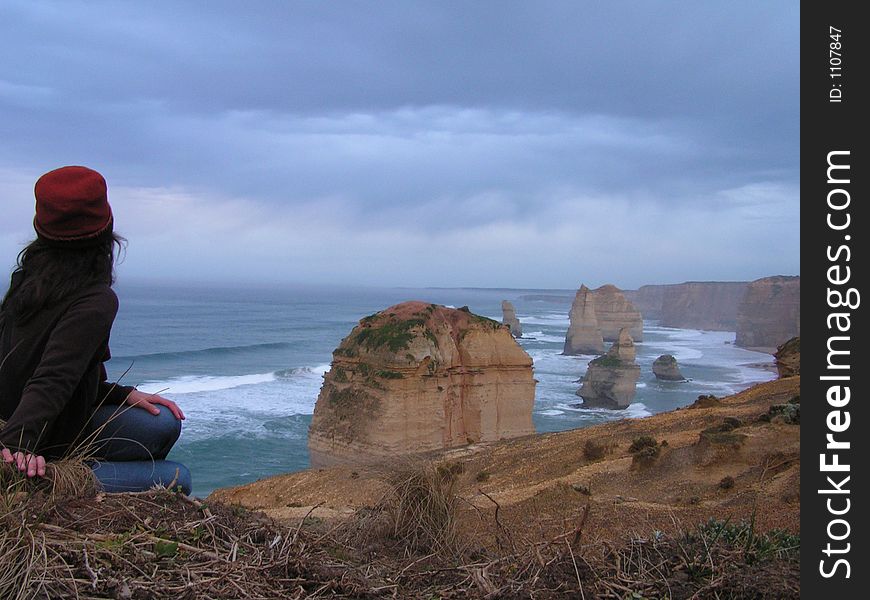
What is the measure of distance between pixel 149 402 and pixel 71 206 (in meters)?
1.04

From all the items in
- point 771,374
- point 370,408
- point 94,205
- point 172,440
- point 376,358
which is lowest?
point 771,374

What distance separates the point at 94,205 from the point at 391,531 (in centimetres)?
254

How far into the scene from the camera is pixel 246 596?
254 centimetres

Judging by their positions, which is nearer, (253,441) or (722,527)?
(722,527)

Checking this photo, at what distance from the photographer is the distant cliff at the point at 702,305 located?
126375mm

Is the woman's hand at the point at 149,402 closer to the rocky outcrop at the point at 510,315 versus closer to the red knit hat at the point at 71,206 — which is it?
the red knit hat at the point at 71,206

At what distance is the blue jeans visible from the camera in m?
3.28

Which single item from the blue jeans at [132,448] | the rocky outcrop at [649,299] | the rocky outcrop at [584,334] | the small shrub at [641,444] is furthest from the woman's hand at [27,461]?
the rocky outcrop at [649,299]

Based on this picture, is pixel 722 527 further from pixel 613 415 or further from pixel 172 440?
pixel 613 415

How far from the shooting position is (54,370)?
2830mm

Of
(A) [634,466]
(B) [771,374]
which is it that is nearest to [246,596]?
(A) [634,466]

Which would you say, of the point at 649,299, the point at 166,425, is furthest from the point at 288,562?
the point at 649,299

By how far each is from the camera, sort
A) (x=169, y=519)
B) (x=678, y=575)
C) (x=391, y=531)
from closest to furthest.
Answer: (x=169, y=519), (x=678, y=575), (x=391, y=531)

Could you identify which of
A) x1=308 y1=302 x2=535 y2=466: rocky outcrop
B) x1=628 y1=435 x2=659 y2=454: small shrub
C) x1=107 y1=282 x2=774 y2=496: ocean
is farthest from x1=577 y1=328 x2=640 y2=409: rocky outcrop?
x1=628 y1=435 x2=659 y2=454: small shrub
